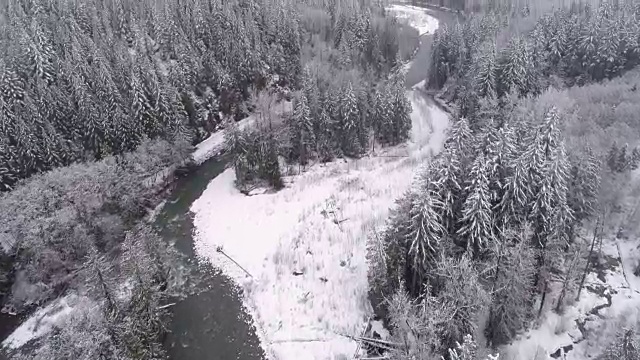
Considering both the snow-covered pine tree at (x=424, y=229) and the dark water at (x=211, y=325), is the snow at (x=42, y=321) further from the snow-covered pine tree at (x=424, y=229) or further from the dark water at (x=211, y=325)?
the snow-covered pine tree at (x=424, y=229)

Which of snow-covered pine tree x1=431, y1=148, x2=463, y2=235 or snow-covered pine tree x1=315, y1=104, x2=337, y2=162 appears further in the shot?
snow-covered pine tree x1=315, y1=104, x2=337, y2=162

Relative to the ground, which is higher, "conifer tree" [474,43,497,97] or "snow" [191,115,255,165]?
"conifer tree" [474,43,497,97]

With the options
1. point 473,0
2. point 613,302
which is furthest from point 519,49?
point 473,0

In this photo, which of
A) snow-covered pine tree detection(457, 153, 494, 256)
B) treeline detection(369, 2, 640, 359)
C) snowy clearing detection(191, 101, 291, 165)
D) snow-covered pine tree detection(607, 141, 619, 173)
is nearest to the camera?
treeline detection(369, 2, 640, 359)

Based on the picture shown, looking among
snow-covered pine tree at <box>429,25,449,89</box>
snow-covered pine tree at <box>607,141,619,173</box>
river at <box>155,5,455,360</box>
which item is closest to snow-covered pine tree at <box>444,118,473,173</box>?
snow-covered pine tree at <box>607,141,619,173</box>

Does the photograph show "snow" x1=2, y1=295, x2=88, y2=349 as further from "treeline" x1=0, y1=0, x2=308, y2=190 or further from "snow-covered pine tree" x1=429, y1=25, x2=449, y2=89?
"snow-covered pine tree" x1=429, y1=25, x2=449, y2=89

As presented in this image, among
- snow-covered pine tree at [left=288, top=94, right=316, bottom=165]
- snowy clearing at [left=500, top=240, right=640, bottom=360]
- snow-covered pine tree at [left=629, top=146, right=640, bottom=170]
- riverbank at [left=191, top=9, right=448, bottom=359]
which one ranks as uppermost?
snow-covered pine tree at [left=629, top=146, right=640, bottom=170]

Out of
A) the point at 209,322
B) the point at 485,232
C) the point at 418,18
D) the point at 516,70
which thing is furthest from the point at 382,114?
the point at 418,18

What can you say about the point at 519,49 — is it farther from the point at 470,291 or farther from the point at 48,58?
the point at 48,58
